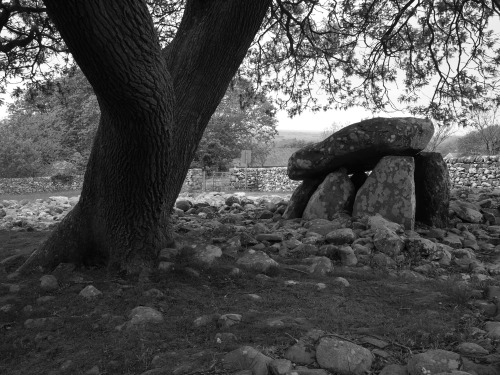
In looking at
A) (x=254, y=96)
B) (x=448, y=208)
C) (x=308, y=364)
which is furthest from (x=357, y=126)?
(x=308, y=364)

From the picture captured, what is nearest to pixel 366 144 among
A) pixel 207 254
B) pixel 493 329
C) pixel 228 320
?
pixel 207 254

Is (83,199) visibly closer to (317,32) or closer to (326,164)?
(326,164)

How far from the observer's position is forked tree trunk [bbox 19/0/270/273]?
388cm

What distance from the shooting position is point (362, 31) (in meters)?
10.1

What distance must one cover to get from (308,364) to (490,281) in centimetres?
276

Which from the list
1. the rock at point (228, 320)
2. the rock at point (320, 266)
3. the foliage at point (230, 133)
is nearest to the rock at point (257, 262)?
the rock at point (320, 266)

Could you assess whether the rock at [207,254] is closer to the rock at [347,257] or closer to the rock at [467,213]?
the rock at [347,257]

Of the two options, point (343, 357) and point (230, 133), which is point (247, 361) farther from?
point (230, 133)

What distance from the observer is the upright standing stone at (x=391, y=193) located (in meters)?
7.10

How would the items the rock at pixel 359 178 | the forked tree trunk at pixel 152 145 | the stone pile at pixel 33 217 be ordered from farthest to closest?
the stone pile at pixel 33 217 < the rock at pixel 359 178 < the forked tree trunk at pixel 152 145

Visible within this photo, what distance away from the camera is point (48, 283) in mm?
4258

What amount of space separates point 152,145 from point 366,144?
4.49 meters

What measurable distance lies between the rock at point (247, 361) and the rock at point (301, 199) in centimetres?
560

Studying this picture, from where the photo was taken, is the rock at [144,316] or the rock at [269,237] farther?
the rock at [269,237]
